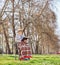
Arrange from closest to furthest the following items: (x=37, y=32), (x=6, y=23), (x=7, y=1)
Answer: (x=7, y=1)
(x=6, y=23)
(x=37, y=32)

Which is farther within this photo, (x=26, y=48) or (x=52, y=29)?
(x=52, y=29)

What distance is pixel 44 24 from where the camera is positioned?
34.7 metres

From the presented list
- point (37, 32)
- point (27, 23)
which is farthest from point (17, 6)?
point (37, 32)

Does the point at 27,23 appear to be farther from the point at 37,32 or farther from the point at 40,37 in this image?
the point at 40,37

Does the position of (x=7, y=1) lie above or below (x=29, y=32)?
above

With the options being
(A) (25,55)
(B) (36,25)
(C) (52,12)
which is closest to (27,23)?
(B) (36,25)

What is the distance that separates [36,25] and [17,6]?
425 cm

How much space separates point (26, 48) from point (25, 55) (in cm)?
37

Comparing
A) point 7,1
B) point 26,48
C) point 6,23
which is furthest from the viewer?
point 6,23

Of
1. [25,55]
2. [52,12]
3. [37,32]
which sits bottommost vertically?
[25,55]

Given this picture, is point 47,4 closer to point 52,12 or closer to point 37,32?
point 52,12

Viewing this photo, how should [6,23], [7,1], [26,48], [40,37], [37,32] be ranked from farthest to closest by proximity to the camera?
1. [40,37]
2. [37,32]
3. [6,23]
4. [7,1]
5. [26,48]

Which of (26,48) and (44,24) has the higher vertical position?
(44,24)

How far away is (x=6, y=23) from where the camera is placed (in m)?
32.8
